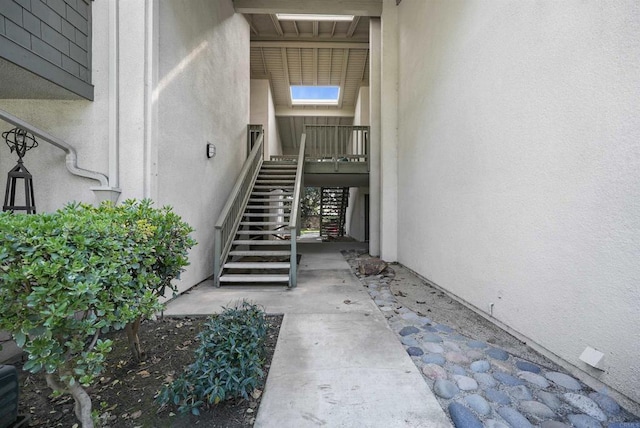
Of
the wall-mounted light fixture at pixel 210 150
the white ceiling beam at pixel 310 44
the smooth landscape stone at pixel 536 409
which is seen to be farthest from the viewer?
the white ceiling beam at pixel 310 44

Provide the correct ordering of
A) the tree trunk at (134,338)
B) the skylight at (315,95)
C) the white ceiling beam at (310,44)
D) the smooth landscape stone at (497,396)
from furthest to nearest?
the skylight at (315,95)
the white ceiling beam at (310,44)
the tree trunk at (134,338)
the smooth landscape stone at (497,396)

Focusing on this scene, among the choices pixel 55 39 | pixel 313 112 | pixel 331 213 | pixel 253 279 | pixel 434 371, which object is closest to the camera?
pixel 434 371

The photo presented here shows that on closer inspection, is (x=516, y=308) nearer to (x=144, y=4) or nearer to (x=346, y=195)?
(x=144, y=4)

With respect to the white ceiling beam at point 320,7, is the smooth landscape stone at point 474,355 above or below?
below

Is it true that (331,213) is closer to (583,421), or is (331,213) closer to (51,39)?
(51,39)

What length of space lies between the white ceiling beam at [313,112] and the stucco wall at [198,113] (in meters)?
6.31

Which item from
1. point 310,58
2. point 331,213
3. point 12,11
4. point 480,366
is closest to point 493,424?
point 480,366

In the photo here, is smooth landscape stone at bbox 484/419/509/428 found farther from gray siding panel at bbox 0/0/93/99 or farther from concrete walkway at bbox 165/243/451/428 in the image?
gray siding panel at bbox 0/0/93/99

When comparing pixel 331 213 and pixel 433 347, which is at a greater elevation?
pixel 331 213

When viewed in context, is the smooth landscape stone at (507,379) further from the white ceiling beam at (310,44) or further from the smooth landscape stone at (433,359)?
the white ceiling beam at (310,44)

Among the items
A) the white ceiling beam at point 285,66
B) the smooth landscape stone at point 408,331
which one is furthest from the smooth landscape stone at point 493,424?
the white ceiling beam at point 285,66

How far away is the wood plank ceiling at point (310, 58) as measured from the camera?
322 inches

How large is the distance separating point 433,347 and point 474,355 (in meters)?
0.29

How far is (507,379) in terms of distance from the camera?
1.88 metres
